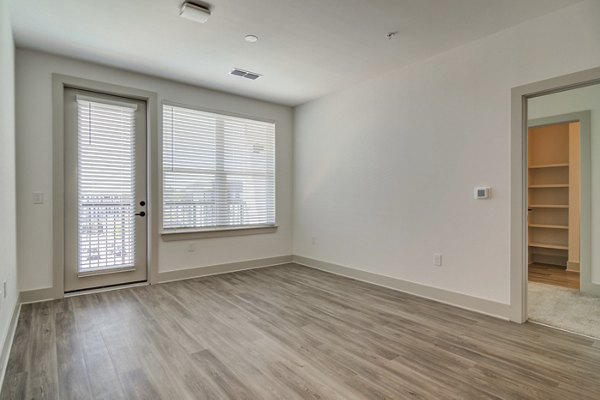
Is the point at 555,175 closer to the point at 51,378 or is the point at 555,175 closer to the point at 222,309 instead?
the point at 222,309

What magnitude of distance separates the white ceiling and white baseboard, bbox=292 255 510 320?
104 inches

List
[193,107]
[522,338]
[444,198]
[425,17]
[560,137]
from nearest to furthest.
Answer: [522,338], [425,17], [444,198], [193,107], [560,137]

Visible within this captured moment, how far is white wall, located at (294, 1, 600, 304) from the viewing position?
9.61 ft

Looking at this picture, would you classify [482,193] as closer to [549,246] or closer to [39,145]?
[549,246]

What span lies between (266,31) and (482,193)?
105 inches

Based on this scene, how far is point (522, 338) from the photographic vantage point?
8.56 feet

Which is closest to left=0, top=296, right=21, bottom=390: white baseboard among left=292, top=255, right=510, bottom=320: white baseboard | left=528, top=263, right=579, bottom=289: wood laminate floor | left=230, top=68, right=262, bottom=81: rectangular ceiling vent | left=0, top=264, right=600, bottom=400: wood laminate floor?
left=0, top=264, right=600, bottom=400: wood laminate floor

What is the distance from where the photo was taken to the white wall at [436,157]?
2.93m

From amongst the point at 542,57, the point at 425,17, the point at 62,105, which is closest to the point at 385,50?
the point at 425,17

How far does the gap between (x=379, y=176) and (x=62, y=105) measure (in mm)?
3910

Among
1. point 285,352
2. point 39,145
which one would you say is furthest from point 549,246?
point 39,145

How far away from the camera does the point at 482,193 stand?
10.5 feet

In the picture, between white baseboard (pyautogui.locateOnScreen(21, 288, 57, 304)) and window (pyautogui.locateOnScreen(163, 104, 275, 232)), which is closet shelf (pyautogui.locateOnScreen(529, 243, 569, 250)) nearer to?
window (pyautogui.locateOnScreen(163, 104, 275, 232))

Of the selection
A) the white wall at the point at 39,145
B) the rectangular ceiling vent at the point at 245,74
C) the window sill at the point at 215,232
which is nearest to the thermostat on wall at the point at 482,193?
the rectangular ceiling vent at the point at 245,74
